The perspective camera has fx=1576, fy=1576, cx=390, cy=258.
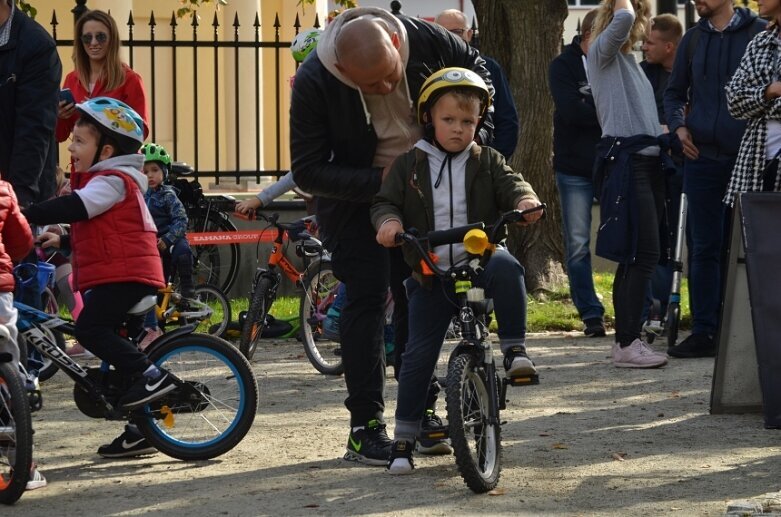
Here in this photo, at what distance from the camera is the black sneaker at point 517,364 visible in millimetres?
5750

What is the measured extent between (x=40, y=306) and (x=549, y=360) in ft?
9.78

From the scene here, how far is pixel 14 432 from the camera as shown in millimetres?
5656

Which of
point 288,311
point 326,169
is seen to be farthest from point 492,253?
point 288,311

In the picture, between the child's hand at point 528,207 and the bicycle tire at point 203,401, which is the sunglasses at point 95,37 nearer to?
the bicycle tire at point 203,401

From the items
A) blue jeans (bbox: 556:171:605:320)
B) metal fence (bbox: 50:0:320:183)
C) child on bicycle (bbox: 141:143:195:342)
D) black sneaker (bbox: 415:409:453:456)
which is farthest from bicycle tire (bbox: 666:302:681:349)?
metal fence (bbox: 50:0:320:183)

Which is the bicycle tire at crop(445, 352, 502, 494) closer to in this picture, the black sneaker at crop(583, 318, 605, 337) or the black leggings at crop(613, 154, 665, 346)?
the black leggings at crop(613, 154, 665, 346)

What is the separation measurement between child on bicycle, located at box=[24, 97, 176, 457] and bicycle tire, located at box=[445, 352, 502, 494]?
1313mm

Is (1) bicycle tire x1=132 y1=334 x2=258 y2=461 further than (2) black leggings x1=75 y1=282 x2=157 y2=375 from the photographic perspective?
Yes

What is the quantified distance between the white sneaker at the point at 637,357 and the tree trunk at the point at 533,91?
10.5 feet

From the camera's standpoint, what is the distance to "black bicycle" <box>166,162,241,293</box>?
1250 centimetres

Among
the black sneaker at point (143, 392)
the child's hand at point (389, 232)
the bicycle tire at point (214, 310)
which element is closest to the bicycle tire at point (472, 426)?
the child's hand at point (389, 232)

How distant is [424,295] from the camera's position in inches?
→ 239

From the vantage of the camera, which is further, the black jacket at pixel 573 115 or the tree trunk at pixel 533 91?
the tree trunk at pixel 533 91

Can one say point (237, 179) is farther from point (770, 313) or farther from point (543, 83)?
point (770, 313)
